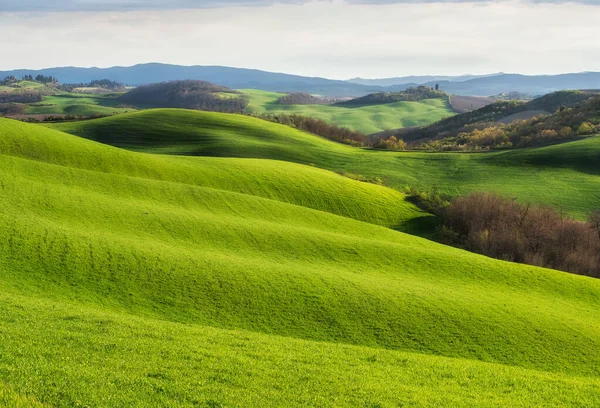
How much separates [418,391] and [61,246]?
24.8 meters

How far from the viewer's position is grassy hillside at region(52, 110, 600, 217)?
82688 millimetres

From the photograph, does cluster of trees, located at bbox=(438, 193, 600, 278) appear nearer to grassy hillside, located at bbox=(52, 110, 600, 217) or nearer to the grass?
grassy hillside, located at bbox=(52, 110, 600, 217)

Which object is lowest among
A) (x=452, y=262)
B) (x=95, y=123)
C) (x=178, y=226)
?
(x=452, y=262)

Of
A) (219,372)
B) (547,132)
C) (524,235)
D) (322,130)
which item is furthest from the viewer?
(322,130)

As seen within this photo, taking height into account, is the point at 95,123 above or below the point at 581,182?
above

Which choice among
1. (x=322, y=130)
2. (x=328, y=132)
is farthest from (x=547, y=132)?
(x=322, y=130)

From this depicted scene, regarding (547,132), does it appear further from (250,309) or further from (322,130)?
(250,309)

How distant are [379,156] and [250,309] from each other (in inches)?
3236

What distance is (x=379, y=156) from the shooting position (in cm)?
10594

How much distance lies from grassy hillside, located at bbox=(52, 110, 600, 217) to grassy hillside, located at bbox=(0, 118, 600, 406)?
3953cm

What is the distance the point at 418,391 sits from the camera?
17625mm

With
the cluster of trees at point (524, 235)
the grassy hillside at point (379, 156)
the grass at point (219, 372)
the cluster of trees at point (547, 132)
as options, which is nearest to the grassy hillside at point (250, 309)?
the grass at point (219, 372)

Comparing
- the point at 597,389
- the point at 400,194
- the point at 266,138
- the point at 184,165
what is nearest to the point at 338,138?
the point at 266,138

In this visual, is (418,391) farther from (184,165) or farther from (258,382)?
(184,165)
